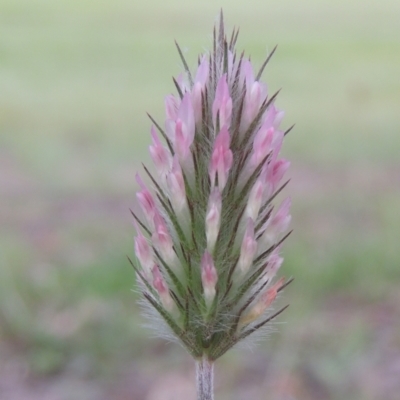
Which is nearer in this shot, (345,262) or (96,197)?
(345,262)

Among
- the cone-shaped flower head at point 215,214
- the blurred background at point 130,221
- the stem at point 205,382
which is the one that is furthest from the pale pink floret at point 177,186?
the blurred background at point 130,221

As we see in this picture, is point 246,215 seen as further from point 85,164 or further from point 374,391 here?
point 85,164

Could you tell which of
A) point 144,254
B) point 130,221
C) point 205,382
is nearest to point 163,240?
point 144,254

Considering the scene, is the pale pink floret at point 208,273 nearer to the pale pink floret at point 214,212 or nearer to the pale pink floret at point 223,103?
the pale pink floret at point 214,212

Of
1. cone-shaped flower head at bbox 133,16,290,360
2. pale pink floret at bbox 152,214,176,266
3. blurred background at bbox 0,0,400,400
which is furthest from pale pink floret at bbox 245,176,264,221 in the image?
blurred background at bbox 0,0,400,400

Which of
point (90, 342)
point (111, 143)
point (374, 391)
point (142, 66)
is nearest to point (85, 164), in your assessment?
point (111, 143)

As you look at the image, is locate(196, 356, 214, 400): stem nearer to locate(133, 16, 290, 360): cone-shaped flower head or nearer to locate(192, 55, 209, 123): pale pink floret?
locate(133, 16, 290, 360): cone-shaped flower head
